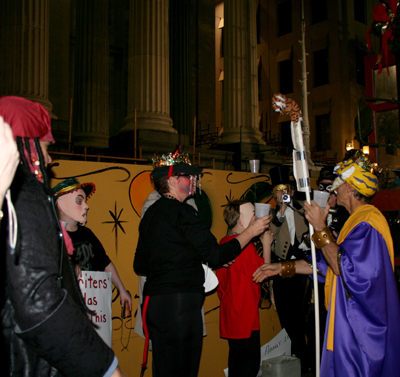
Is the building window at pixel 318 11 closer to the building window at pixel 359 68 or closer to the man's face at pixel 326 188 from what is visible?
the building window at pixel 359 68

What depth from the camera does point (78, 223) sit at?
4.06 metres

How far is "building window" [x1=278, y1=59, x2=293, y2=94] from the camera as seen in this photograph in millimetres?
31516

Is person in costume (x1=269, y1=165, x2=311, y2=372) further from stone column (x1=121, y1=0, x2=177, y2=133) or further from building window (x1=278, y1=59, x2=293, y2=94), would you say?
→ building window (x1=278, y1=59, x2=293, y2=94)

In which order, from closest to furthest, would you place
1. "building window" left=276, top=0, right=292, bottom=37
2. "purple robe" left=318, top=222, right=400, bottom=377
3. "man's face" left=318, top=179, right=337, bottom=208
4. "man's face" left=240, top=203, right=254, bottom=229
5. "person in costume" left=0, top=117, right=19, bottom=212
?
"person in costume" left=0, top=117, right=19, bottom=212
"purple robe" left=318, top=222, right=400, bottom=377
"man's face" left=240, top=203, right=254, bottom=229
"man's face" left=318, top=179, right=337, bottom=208
"building window" left=276, top=0, right=292, bottom=37

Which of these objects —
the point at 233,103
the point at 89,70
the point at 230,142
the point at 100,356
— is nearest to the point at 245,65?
the point at 233,103

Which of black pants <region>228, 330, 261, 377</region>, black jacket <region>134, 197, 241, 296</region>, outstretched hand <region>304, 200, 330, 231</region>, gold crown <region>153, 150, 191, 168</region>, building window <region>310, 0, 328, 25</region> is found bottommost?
black pants <region>228, 330, 261, 377</region>

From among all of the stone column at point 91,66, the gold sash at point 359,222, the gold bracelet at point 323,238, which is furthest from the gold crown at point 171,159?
→ the stone column at point 91,66

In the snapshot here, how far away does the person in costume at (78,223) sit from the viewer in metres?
3.82

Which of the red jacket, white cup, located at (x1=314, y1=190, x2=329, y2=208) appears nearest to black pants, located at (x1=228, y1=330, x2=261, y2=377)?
the red jacket

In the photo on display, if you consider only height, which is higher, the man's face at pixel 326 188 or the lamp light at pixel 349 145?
the lamp light at pixel 349 145

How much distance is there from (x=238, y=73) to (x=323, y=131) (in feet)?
55.4

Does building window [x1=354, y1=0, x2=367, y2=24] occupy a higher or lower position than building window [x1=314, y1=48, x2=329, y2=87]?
higher

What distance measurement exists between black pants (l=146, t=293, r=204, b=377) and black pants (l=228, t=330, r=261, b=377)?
1528 millimetres

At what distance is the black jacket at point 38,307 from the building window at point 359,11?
3424 cm
